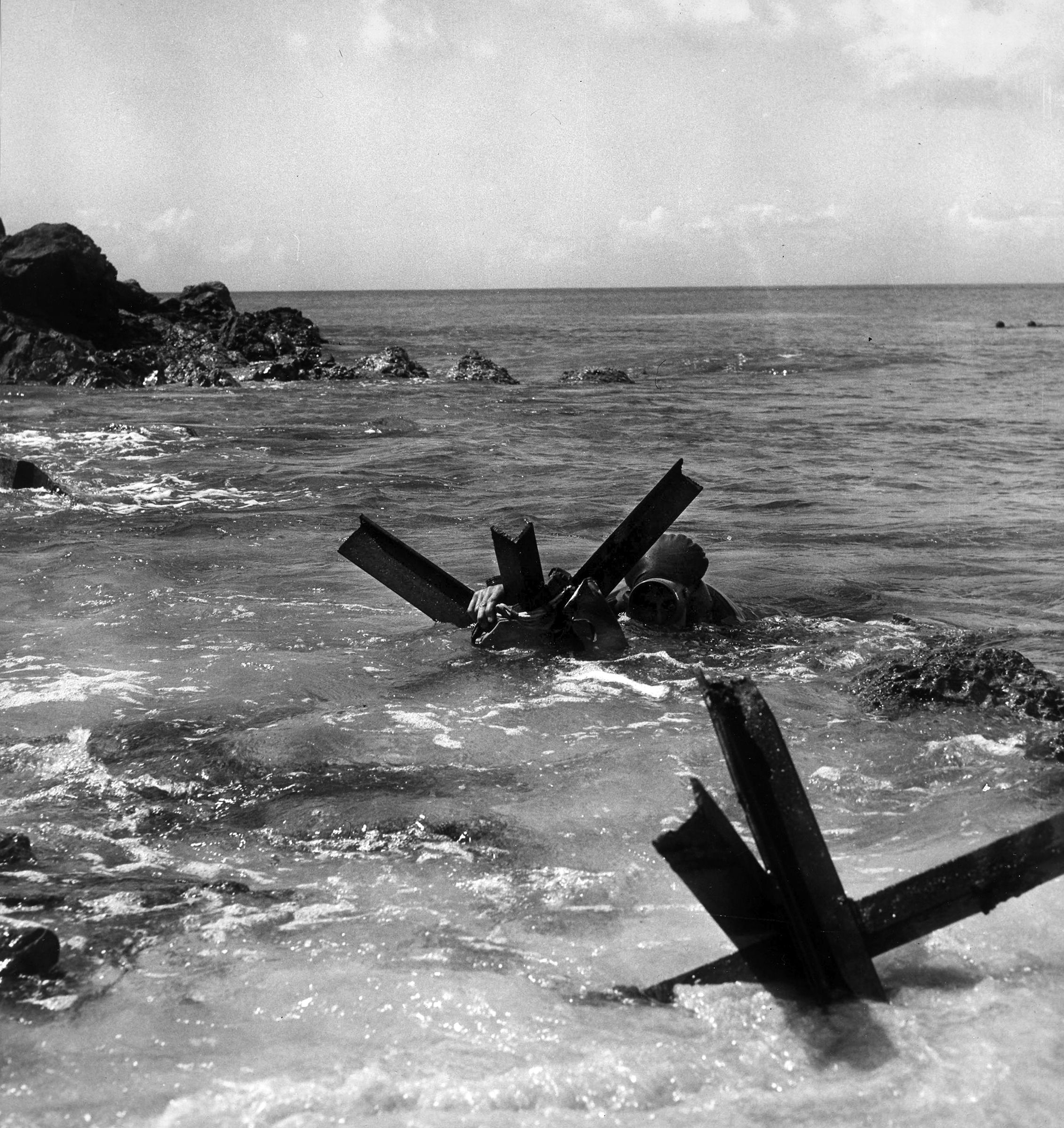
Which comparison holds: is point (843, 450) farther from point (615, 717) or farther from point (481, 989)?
point (481, 989)

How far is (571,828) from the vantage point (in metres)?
4.38

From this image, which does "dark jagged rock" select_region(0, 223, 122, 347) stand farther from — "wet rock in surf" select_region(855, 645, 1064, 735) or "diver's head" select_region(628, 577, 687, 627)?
"wet rock in surf" select_region(855, 645, 1064, 735)

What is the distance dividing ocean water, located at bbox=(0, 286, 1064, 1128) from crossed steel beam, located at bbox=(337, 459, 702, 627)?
0.32m

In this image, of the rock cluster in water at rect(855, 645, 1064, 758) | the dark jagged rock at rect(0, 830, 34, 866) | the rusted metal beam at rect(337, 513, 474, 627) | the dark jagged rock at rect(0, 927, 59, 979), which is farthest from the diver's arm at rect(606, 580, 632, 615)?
the dark jagged rock at rect(0, 927, 59, 979)

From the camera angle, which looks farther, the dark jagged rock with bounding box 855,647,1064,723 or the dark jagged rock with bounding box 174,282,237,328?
the dark jagged rock with bounding box 174,282,237,328

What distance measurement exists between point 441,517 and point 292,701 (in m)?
6.22

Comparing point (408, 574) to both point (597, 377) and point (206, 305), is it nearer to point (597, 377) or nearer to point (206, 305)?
point (597, 377)

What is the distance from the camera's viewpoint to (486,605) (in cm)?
671

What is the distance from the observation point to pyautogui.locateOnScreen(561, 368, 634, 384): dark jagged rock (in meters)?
28.0

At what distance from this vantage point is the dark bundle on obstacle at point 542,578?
6418 millimetres

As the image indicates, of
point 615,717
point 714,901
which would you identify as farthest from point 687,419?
point 714,901

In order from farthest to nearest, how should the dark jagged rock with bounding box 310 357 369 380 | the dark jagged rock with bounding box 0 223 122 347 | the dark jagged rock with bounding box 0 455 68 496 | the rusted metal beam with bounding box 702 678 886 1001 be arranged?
the dark jagged rock with bounding box 0 223 122 347 < the dark jagged rock with bounding box 310 357 369 380 < the dark jagged rock with bounding box 0 455 68 496 < the rusted metal beam with bounding box 702 678 886 1001

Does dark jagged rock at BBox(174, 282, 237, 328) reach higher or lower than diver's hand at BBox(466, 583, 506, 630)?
higher

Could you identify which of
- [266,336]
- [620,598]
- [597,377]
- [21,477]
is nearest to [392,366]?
[597,377]
